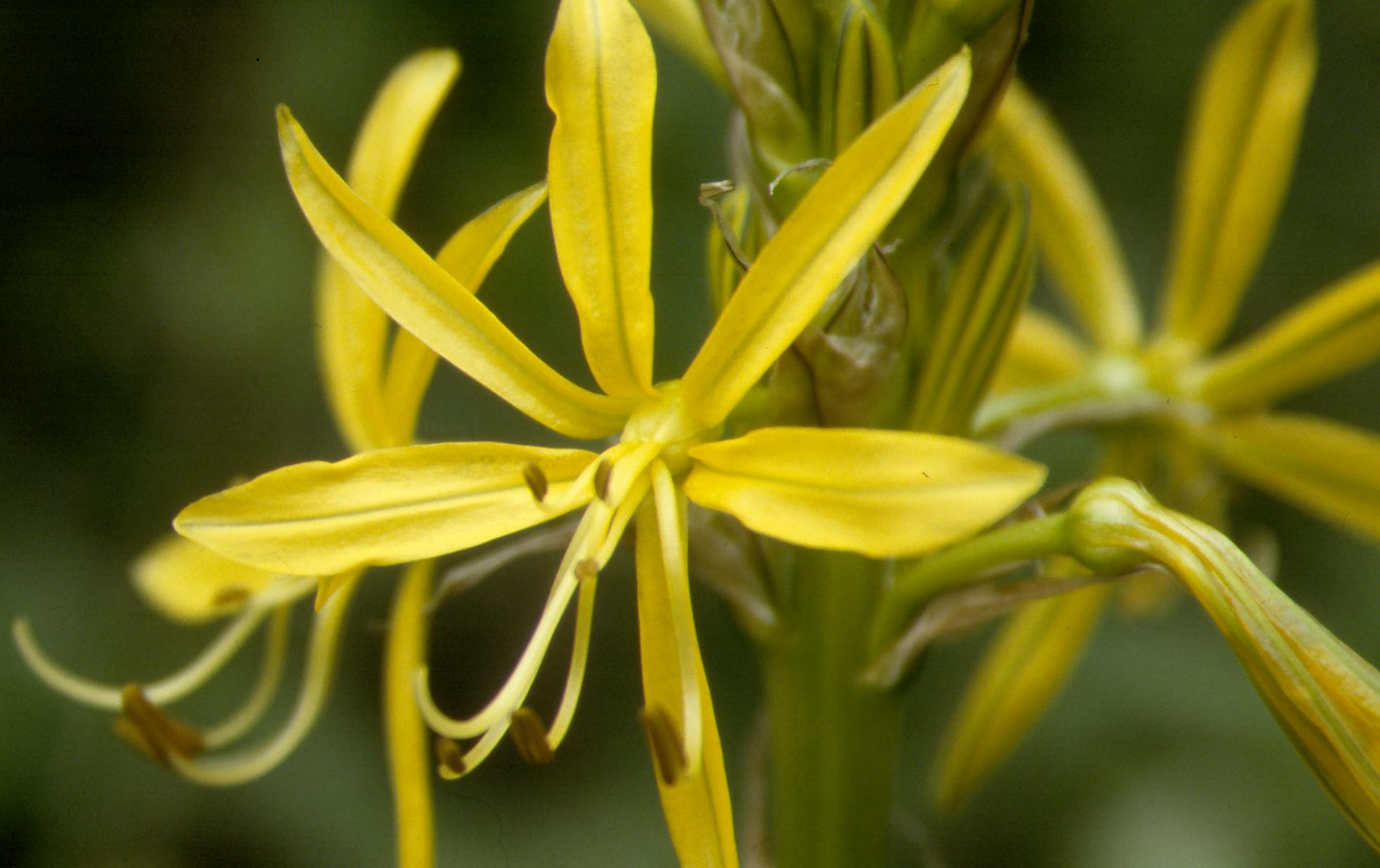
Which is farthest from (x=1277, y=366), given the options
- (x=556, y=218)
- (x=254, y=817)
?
(x=254, y=817)

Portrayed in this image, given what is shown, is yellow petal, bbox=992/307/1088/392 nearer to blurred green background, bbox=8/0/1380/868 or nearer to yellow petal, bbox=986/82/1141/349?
yellow petal, bbox=986/82/1141/349

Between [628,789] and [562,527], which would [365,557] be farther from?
[628,789]

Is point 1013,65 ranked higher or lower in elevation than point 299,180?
higher

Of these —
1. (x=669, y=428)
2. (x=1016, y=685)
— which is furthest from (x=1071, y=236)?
(x=669, y=428)

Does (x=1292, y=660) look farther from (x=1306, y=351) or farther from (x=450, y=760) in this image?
(x=1306, y=351)

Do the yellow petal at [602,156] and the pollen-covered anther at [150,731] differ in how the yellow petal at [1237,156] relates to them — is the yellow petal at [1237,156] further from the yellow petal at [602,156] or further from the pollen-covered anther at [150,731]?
the pollen-covered anther at [150,731]

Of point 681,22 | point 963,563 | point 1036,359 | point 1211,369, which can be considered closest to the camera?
point 963,563
